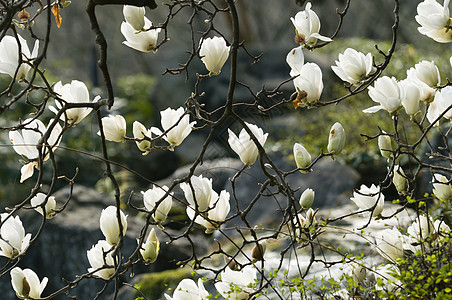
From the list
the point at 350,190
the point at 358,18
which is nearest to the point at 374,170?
the point at 350,190

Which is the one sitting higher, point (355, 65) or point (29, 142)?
point (355, 65)

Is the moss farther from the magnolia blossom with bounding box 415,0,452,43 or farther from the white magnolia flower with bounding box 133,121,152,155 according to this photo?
the magnolia blossom with bounding box 415,0,452,43

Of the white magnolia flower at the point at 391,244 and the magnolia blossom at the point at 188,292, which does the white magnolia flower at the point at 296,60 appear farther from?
the magnolia blossom at the point at 188,292

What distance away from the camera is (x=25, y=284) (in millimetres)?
1528

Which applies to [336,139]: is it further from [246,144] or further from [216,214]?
[216,214]

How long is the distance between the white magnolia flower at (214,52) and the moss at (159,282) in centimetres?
146

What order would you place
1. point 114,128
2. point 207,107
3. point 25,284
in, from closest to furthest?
point 25,284 → point 114,128 → point 207,107

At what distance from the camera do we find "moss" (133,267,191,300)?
2914 mm

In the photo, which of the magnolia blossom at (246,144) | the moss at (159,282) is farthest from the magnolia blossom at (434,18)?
the moss at (159,282)

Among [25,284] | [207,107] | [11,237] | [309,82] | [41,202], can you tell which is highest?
[207,107]

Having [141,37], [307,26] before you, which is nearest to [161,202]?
[141,37]

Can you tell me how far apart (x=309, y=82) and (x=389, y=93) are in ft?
0.69

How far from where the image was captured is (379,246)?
169cm

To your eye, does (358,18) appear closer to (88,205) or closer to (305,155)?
(88,205)
